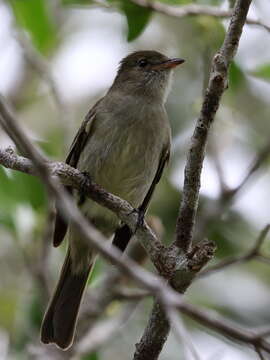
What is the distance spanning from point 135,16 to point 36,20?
1036mm

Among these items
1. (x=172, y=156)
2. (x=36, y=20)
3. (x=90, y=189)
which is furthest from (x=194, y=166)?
(x=172, y=156)

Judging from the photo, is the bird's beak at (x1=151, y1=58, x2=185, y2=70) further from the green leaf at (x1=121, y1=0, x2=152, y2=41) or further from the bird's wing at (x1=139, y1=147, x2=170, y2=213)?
the green leaf at (x1=121, y1=0, x2=152, y2=41)

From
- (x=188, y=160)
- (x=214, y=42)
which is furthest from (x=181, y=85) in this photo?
(x=188, y=160)

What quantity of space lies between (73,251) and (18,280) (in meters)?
2.36

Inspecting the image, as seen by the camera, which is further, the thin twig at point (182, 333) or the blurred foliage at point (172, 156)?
the blurred foliage at point (172, 156)

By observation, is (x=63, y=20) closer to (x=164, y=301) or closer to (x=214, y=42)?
(x=214, y=42)

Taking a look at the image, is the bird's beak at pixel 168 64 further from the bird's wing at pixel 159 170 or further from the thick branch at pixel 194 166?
the thick branch at pixel 194 166

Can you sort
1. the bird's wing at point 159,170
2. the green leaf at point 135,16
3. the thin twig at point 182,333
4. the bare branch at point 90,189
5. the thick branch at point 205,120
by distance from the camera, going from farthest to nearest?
the bird's wing at point 159,170 < the green leaf at point 135,16 < the bare branch at point 90,189 < the thick branch at point 205,120 < the thin twig at point 182,333

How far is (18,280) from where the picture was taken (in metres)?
7.25

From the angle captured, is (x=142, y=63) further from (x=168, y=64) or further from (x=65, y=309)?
(x=65, y=309)

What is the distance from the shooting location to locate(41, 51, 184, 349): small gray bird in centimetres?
473

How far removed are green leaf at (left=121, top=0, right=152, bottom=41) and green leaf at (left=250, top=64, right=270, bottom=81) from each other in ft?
2.28

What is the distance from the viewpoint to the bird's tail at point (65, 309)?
4645 millimetres

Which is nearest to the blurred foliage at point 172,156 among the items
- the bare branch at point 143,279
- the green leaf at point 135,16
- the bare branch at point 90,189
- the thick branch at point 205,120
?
the green leaf at point 135,16
